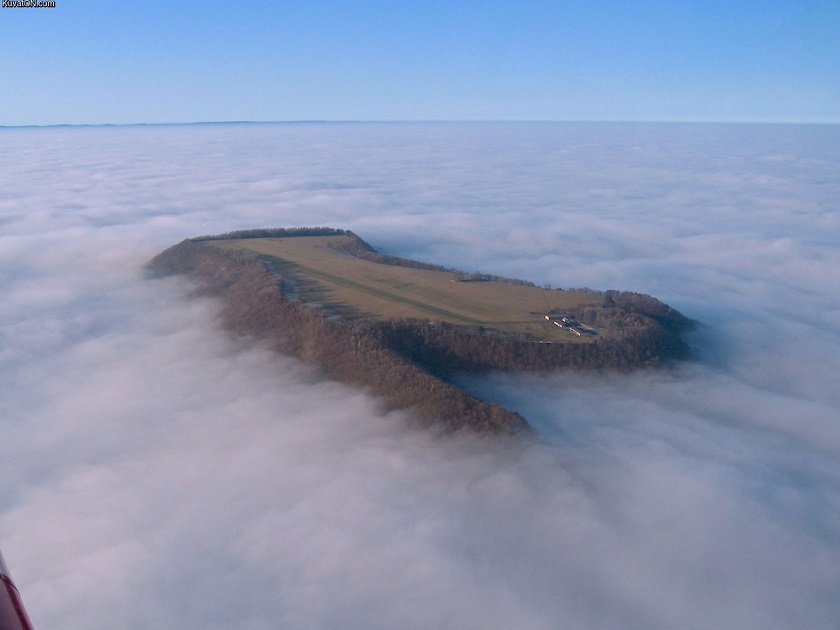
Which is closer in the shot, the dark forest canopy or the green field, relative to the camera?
the dark forest canopy

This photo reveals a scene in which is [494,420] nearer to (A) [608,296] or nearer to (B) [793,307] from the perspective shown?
(A) [608,296]

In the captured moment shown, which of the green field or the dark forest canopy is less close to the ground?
the green field

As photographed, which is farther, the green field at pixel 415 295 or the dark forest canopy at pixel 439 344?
the green field at pixel 415 295

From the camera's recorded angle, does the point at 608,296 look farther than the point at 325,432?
Yes

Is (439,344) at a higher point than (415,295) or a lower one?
lower

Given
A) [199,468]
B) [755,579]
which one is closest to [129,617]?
[199,468]
